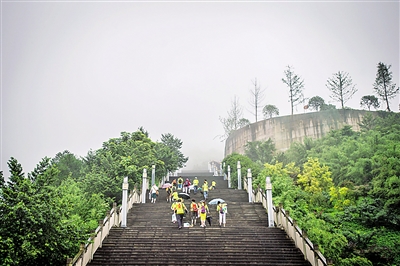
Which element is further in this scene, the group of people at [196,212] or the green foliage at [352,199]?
the group of people at [196,212]

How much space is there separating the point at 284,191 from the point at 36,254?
12761 mm

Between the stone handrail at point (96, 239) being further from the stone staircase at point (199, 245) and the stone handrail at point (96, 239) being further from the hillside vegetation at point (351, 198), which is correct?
the hillside vegetation at point (351, 198)

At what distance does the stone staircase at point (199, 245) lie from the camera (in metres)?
11.6

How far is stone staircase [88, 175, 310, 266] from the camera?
11609mm

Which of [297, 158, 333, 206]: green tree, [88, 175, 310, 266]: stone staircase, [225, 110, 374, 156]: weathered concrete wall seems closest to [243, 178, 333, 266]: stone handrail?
[88, 175, 310, 266]: stone staircase

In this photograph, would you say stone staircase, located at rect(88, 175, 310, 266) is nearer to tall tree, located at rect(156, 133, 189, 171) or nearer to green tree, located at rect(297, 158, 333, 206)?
green tree, located at rect(297, 158, 333, 206)

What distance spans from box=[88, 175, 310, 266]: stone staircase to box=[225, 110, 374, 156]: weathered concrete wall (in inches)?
787

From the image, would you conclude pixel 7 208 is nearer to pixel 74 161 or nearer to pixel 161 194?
pixel 161 194

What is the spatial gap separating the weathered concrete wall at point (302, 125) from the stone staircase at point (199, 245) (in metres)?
Answer: 20.0

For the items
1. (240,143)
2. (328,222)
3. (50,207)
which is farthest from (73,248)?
(240,143)

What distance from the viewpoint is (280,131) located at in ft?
118

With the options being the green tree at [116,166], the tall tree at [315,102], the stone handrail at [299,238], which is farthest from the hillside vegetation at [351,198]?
the tall tree at [315,102]

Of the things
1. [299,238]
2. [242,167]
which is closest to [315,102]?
[242,167]

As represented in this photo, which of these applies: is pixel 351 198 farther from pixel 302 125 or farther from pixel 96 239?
pixel 302 125
